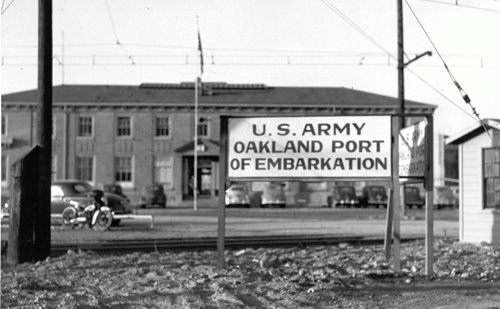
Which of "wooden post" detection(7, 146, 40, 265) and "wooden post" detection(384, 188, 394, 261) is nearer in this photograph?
"wooden post" detection(384, 188, 394, 261)

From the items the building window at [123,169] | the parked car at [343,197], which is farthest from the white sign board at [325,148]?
the building window at [123,169]

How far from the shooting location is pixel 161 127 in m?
54.1

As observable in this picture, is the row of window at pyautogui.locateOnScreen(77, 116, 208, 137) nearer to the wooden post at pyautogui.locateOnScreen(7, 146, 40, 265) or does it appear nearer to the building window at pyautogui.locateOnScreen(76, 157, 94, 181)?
the building window at pyautogui.locateOnScreen(76, 157, 94, 181)

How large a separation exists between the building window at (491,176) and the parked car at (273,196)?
100ft

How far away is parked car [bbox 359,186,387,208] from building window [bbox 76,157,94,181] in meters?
18.4

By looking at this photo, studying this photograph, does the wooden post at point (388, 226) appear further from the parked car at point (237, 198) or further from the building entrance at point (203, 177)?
the building entrance at point (203, 177)

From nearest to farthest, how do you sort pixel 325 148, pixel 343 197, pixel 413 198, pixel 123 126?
pixel 325 148 → pixel 343 197 → pixel 413 198 → pixel 123 126

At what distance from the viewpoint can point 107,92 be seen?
173ft

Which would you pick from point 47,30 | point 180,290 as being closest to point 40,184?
point 47,30

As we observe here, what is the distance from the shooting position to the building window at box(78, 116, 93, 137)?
175ft

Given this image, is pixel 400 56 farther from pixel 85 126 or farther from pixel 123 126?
pixel 85 126

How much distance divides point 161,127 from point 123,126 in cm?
264

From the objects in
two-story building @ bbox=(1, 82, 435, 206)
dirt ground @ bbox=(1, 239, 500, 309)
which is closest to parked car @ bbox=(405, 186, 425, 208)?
two-story building @ bbox=(1, 82, 435, 206)

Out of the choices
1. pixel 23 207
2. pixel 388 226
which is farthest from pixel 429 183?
pixel 23 207
